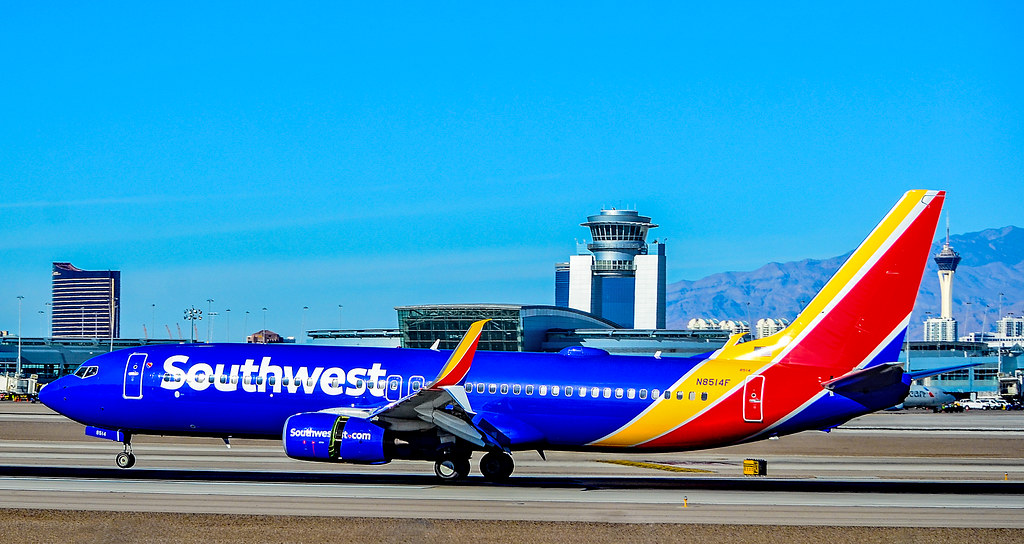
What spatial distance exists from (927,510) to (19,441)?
1700 inches

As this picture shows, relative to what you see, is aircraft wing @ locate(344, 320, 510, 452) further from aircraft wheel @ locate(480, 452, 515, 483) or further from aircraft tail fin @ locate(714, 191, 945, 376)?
aircraft tail fin @ locate(714, 191, 945, 376)

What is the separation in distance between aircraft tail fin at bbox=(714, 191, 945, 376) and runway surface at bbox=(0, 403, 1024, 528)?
4.12 metres

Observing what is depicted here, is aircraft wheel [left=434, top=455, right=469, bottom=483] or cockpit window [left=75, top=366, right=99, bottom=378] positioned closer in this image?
aircraft wheel [left=434, top=455, right=469, bottom=483]

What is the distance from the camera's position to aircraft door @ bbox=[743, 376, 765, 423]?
3472 centimetres

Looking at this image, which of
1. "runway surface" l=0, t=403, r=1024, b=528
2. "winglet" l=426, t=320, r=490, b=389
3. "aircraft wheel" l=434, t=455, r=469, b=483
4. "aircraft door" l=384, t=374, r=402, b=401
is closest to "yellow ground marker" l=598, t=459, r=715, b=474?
"runway surface" l=0, t=403, r=1024, b=528

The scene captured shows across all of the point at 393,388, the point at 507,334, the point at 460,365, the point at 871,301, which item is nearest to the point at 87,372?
the point at 393,388

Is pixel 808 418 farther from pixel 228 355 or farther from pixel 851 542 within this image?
pixel 228 355

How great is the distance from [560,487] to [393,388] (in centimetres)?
611

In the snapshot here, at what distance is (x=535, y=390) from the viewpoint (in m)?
35.6

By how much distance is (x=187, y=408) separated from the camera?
36812 mm

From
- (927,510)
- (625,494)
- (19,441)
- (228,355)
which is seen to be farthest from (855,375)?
(19,441)

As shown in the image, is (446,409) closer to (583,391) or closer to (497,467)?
(497,467)

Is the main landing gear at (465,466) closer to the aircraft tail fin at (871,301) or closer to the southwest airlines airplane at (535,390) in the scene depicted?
the southwest airlines airplane at (535,390)

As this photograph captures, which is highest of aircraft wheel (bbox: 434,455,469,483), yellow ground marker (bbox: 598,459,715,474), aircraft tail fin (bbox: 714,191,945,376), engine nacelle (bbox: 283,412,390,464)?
aircraft tail fin (bbox: 714,191,945,376)
